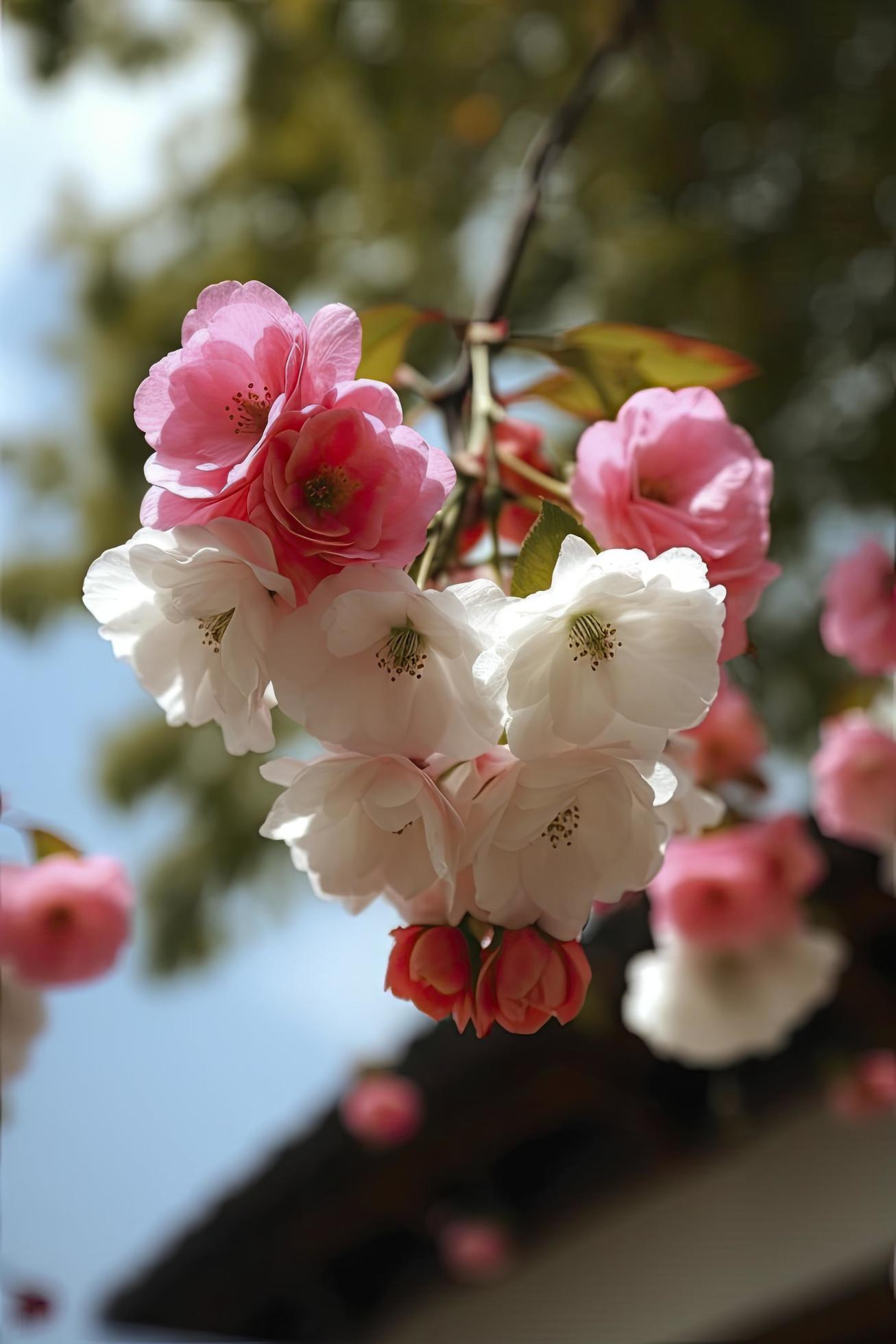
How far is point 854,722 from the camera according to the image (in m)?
1.61

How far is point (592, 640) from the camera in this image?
527 millimetres

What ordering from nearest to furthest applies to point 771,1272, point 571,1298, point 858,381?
point 858,381, point 771,1272, point 571,1298

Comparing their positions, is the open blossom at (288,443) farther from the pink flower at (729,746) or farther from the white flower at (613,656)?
the pink flower at (729,746)

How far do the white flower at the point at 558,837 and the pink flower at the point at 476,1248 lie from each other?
8.41ft

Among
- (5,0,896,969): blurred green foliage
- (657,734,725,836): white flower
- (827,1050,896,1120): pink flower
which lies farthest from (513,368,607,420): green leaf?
(827,1050,896,1120): pink flower

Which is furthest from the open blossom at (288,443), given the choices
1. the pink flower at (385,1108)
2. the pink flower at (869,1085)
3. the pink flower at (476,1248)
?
the pink flower at (476,1248)

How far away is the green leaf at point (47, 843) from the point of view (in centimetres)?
89

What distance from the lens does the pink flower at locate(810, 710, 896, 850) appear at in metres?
1.51

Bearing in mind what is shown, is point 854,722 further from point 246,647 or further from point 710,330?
point 246,647

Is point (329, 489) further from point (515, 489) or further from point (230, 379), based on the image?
point (515, 489)

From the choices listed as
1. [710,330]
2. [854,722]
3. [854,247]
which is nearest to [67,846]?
[854,722]

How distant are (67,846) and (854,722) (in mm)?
1136

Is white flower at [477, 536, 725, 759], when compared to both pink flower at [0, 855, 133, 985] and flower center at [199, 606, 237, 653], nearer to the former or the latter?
flower center at [199, 606, 237, 653]

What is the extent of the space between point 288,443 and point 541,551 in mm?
131
